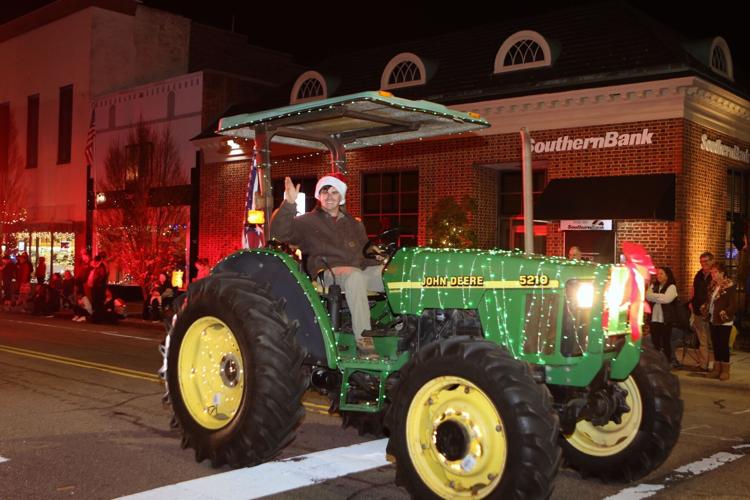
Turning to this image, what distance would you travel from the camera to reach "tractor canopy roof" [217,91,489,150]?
639 centimetres

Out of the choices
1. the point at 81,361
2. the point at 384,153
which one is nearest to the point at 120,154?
the point at 384,153

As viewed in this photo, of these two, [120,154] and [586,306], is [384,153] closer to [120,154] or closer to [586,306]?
[120,154]

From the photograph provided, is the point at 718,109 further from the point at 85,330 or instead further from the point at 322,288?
the point at 322,288

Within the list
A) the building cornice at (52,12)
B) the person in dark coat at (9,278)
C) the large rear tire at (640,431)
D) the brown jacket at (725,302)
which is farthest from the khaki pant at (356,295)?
the building cornice at (52,12)

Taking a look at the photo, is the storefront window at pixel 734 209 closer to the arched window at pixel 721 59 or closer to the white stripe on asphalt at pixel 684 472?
the arched window at pixel 721 59

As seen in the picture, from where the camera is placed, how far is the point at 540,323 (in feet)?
17.7

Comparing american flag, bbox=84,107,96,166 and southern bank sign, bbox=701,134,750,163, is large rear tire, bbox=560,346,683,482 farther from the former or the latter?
american flag, bbox=84,107,96,166

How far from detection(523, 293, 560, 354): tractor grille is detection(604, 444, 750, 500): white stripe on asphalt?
4.03 ft

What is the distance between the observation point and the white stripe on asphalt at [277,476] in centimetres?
551

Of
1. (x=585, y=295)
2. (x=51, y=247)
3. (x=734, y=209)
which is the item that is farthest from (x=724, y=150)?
(x=51, y=247)

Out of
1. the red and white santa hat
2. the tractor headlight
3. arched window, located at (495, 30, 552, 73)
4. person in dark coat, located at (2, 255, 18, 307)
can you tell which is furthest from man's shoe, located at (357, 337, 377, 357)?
person in dark coat, located at (2, 255, 18, 307)

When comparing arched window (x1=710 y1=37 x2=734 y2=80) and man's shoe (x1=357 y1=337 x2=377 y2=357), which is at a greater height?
arched window (x1=710 y1=37 x2=734 y2=80)

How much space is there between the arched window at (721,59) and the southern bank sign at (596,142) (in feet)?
10.2

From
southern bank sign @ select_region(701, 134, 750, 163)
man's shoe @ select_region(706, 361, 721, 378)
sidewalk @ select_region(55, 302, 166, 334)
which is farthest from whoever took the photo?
sidewalk @ select_region(55, 302, 166, 334)
